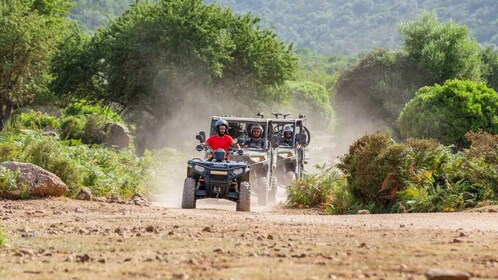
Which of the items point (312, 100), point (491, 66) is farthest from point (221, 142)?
point (312, 100)

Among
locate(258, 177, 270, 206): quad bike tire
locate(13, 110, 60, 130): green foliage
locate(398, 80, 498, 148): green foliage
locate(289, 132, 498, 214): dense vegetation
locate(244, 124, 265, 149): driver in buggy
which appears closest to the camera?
locate(289, 132, 498, 214): dense vegetation

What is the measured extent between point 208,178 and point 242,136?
572 centimetres

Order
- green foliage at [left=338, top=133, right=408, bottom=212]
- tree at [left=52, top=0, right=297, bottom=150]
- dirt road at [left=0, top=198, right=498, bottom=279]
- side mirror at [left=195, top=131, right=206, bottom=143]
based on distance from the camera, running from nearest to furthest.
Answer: dirt road at [left=0, top=198, right=498, bottom=279] → green foliage at [left=338, top=133, right=408, bottom=212] → side mirror at [left=195, top=131, right=206, bottom=143] → tree at [left=52, top=0, right=297, bottom=150]

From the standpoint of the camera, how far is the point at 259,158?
72.9ft

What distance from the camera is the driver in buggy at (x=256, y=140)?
23.2m

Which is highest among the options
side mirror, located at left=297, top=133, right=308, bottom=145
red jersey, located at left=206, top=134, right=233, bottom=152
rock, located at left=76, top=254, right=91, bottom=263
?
side mirror, located at left=297, top=133, right=308, bottom=145

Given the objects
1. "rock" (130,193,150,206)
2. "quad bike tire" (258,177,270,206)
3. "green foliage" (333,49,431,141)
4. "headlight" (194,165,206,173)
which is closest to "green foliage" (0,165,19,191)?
"rock" (130,193,150,206)

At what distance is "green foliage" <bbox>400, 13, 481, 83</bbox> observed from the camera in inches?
2408

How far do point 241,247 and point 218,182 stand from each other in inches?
345

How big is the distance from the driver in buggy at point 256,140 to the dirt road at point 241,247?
9123mm

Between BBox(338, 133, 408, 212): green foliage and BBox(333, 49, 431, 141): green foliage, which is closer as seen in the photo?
BBox(338, 133, 408, 212): green foliage

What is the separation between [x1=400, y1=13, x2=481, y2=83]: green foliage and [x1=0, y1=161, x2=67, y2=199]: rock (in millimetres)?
44909

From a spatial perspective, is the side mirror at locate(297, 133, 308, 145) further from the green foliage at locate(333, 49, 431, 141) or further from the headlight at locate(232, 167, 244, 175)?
the green foliage at locate(333, 49, 431, 141)

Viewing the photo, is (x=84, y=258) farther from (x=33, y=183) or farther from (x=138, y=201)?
(x=138, y=201)
